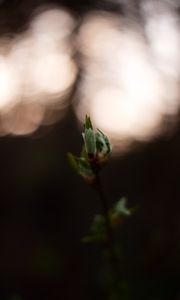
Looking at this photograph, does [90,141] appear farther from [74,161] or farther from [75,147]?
[75,147]

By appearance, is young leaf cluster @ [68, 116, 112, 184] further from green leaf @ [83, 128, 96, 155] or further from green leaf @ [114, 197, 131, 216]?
green leaf @ [114, 197, 131, 216]

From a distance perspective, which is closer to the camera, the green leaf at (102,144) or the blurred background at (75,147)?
the green leaf at (102,144)

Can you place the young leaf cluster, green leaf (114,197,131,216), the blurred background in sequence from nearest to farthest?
the young leaf cluster < green leaf (114,197,131,216) < the blurred background

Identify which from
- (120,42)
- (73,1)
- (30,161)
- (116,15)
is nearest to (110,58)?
(120,42)

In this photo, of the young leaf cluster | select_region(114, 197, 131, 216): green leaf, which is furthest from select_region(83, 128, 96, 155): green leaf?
select_region(114, 197, 131, 216): green leaf

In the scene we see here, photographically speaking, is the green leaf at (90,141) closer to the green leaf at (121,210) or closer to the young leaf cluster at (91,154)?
the young leaf cluster at (91,154)

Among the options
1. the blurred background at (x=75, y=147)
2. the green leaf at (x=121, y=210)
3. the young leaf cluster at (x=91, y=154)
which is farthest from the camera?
the blurred background at (x=75, y=147)

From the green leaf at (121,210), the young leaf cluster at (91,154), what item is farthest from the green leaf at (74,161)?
the green leaf at (121,210)

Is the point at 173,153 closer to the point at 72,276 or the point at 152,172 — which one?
the point at 152,172

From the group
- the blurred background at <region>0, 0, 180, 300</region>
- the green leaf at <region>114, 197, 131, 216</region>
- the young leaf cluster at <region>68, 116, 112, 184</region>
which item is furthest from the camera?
the blurred background at <region>0, 0, 180, 300</region>

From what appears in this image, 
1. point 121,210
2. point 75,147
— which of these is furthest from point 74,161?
point 75,147
